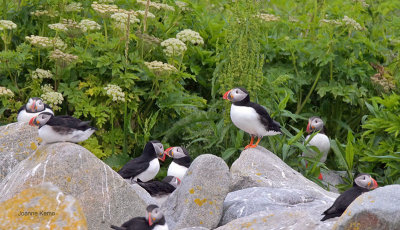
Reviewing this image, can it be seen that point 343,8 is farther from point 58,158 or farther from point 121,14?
point 58,158

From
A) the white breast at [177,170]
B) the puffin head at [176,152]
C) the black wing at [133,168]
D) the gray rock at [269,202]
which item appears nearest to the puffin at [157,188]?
the black wing at [133,168]

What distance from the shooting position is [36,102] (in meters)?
8.07

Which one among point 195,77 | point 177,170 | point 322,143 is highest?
point 195,77

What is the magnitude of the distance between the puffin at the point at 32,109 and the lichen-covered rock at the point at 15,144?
2.03ft

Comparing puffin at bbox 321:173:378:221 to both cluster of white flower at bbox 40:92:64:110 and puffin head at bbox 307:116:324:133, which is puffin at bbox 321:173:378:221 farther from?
cluster of white flower at bbox 40:92:64:110

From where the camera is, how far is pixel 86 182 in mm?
6062

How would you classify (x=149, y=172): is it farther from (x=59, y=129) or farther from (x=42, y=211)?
(x=42, y=211)

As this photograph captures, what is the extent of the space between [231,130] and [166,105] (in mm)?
845

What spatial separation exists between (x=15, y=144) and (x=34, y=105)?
2.94 ft

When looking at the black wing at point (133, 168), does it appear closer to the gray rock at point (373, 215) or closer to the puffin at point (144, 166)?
the puffin at point (144, 166)

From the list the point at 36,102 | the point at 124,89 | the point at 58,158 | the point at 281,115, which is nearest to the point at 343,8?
the point at 281,115

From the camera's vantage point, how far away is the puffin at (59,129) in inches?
251

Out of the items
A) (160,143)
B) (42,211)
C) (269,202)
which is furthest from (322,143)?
(42,211)

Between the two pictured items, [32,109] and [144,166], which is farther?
[32,109]
